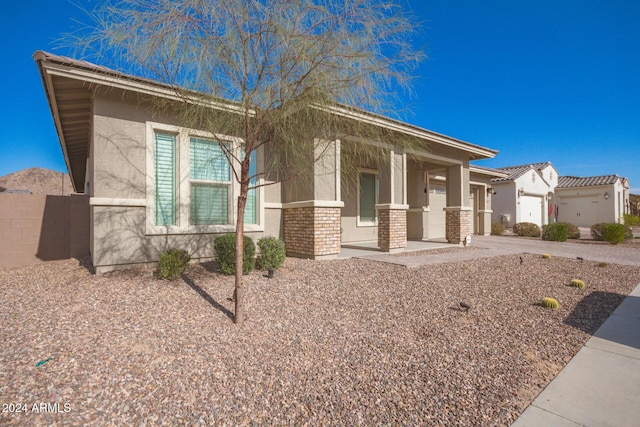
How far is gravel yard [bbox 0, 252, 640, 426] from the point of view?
238 cm

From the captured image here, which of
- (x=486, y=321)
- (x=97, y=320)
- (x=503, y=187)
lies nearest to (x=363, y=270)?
(x=486, y=321)

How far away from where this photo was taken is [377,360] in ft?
10.3

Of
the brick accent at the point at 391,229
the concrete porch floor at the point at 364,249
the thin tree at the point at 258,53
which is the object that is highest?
the thin tree at the point at 258,53

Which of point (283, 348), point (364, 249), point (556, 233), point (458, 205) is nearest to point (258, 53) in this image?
point (283, 348)

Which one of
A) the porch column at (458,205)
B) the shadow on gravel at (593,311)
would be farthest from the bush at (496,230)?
the shadow on gravel at (593,311)

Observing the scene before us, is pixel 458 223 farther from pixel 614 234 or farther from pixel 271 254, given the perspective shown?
pixel 271 254

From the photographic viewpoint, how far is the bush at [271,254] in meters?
5.91

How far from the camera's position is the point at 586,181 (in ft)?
86.0

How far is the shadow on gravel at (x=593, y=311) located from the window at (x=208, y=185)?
619 centimetres

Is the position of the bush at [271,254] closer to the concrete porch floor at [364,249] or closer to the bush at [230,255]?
the bush at [230,255]

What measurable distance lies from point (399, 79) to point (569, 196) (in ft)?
94.9

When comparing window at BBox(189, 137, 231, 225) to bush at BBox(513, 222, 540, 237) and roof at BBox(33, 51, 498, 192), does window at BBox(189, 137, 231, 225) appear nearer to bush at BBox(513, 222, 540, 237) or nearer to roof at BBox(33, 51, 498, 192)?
roof at BBox(33, 51, 498, 192)

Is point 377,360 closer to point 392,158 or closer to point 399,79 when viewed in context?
point 399,79

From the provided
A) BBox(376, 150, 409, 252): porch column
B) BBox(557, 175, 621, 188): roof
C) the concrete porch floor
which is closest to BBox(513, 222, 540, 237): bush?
the concrete porch floor
